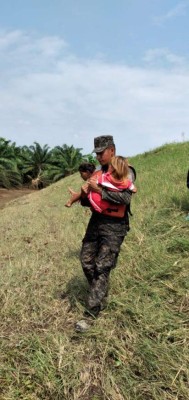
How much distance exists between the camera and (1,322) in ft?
14.8

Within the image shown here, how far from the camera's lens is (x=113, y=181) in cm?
441

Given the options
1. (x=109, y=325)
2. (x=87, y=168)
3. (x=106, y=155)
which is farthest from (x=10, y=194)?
(x=109, y=325)

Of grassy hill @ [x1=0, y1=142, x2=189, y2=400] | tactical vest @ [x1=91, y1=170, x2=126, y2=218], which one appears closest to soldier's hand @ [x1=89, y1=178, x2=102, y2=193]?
tactical vest @ [x1=91, y1=170, x2=126, y2=218]

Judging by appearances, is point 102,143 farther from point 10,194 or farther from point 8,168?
Answer: point 8,168

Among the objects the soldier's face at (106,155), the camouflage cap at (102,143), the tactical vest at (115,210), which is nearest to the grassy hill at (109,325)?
the tactical vest at (115,210)

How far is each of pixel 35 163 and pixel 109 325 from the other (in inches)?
1206

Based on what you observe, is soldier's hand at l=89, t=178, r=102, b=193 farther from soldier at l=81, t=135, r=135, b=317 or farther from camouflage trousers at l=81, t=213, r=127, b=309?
camouflage trousers at l=81, t=213, r=127, b=309

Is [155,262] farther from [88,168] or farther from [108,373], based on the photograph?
[108,373]

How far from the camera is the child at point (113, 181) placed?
4387mm

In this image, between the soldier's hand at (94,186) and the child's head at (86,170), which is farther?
the child's head at (86,170)

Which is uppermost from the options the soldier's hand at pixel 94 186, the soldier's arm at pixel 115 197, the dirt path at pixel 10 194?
→ the soldier's hand at pixel 94 186

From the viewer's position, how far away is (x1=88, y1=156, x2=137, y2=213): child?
4387 mm

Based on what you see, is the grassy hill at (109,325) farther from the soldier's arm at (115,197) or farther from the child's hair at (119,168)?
the child's hair at (119,168)

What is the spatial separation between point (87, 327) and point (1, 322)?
871mm
